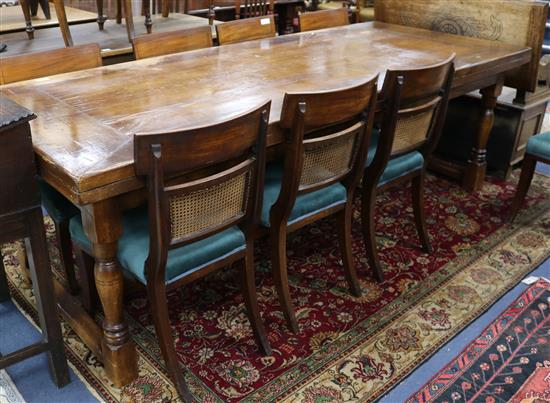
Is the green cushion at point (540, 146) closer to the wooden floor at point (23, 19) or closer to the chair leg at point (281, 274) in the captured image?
the chair leg at point (281, 274)

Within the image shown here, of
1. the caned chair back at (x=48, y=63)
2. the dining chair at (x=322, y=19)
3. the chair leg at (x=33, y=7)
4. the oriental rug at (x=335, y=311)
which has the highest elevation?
the dining chair at (x=322, y=19)

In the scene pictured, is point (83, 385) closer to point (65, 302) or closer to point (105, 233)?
point (65, 302)

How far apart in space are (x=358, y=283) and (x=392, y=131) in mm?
651

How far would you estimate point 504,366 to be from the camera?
2.00 meters

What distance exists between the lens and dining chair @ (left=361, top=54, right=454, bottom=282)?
2129 millimetres

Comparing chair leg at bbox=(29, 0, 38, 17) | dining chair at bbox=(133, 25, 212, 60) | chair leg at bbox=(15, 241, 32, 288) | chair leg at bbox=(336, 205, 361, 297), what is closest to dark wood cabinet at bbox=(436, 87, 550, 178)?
chair leg at bbox=(336, 205, 361, 297)

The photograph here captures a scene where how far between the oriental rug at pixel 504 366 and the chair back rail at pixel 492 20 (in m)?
1.43

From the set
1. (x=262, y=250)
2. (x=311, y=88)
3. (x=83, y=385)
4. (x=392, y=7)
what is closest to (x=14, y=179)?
(x=83, y=385)

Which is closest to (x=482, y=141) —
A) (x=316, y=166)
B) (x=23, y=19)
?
(x=316, y=166)

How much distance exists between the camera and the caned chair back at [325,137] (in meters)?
1.79

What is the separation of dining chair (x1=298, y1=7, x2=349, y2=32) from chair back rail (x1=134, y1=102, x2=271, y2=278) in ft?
5.90

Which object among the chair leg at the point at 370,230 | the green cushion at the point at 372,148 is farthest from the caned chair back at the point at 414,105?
the chair leg at the point at 370,230

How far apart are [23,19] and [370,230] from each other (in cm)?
330

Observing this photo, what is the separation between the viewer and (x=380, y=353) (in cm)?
205
